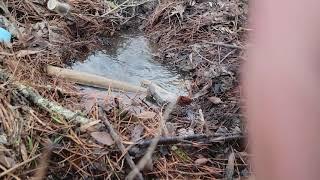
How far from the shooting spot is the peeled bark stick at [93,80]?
2566 millimetres

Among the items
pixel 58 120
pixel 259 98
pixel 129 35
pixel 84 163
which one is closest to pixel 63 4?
pixel 129 35

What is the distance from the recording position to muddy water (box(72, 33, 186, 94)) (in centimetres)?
279

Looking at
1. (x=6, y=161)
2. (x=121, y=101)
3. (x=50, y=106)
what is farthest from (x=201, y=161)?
(x=6, y=161)

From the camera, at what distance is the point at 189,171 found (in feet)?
6.37

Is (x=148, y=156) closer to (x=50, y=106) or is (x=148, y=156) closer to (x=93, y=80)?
(x=50, y=106)

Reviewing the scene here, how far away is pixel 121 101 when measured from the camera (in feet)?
7.64

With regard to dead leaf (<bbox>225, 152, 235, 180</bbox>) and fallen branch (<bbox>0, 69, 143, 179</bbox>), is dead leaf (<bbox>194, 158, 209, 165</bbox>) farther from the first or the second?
fallen branch (<bbox>0, 69, 143, 179</bbox>)

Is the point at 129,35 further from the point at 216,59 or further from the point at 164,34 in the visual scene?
the point at 216,59

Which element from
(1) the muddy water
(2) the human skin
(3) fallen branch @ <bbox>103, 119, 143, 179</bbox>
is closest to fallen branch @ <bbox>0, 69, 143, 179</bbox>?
(3) fallen branch @ <bbox>103, 119, 143, 179</bbox>

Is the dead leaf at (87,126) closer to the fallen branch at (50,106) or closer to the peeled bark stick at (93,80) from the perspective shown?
the fallen branch at (50,106)

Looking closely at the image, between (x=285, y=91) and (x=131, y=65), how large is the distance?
95.9 inches

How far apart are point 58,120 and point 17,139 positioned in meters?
0.23

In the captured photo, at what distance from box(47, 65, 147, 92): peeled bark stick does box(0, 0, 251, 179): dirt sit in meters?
0.07

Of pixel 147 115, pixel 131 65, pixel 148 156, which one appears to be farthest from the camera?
pixel 131 65
